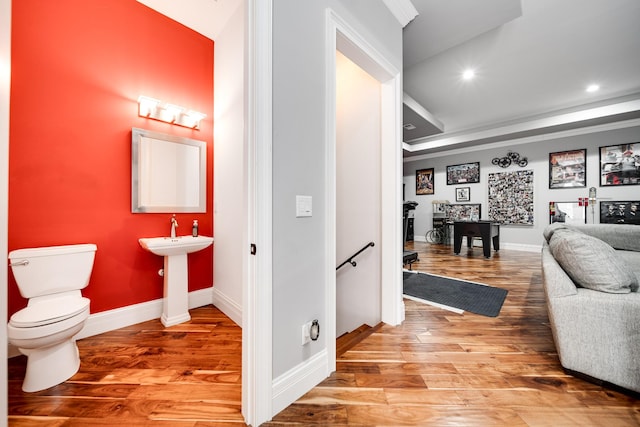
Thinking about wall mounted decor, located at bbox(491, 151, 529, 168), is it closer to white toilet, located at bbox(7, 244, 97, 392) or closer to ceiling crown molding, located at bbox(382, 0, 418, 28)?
ceiling crown molding, located at bbox(382, 0, 418, 28)

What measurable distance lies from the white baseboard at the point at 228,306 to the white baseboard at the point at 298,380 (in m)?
1.07

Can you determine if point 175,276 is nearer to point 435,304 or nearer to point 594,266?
point 435,304

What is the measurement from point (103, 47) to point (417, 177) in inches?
303

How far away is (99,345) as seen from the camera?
1.91 metres

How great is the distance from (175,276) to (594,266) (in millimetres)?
3138

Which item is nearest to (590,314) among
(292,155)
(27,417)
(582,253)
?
(582,253)

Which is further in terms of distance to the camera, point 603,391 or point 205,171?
point 205,171

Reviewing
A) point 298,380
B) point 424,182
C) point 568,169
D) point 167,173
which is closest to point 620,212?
point 568,169

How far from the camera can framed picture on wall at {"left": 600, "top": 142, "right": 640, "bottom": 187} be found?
15.9 feet

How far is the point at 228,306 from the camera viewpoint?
96.9 inches

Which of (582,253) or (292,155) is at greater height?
(292,155)

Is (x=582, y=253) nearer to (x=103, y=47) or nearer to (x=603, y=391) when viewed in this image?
(x=603, y=391)

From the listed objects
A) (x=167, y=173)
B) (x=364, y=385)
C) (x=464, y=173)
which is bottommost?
(x=364, y=385)

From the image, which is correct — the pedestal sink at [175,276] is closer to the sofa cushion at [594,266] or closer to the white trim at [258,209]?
the white trim at [258,209]
